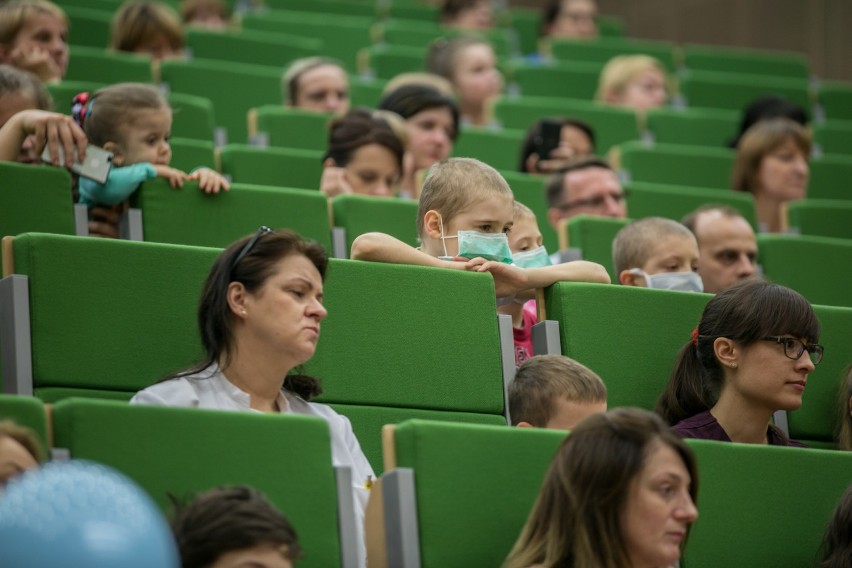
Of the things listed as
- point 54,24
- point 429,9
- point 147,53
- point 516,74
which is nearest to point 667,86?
point 516,74

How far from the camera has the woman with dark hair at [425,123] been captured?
385 cm

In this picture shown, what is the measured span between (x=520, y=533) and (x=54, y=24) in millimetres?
2274

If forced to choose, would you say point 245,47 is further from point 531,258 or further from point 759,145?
point 531,258

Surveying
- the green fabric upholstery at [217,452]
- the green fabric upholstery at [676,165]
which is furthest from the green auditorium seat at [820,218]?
the green fabric upholstery at [217,452]

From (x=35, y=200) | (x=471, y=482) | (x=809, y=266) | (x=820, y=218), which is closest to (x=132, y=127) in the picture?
(x=35, y=200)

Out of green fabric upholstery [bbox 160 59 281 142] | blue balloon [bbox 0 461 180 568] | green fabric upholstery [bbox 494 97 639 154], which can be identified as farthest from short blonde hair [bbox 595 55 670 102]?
blue balloon [bbox 0 461 180 568]

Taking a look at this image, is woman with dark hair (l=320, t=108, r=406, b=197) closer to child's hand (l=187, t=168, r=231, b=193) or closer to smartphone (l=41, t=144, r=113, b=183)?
child's hand (l=187, t=168, r=231, b=193)

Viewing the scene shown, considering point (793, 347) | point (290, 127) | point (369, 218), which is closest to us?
point (793, 347)

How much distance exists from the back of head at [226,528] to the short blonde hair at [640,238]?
4.89ft

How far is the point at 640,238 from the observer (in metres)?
2.96

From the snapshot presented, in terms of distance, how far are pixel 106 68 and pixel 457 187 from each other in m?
1.85

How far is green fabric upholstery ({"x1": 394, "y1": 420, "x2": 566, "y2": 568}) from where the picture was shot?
6.22ft

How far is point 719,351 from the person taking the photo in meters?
2.49

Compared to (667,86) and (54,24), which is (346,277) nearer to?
(54,24)
